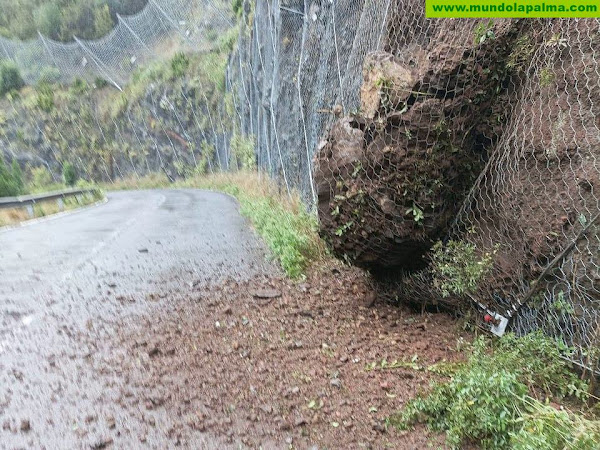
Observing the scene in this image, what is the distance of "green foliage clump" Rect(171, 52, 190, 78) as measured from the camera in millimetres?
32531

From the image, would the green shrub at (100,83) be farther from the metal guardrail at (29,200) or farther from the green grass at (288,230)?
the green grass at (288,230)

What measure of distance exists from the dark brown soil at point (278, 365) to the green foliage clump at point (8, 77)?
146ft

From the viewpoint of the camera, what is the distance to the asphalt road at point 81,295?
2.61 metres

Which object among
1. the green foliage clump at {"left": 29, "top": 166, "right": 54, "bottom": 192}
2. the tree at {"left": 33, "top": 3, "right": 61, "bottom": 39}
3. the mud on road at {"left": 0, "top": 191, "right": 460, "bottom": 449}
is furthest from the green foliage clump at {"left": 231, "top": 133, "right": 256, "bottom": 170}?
the tree at {"left": 33, "top": 3, "right": 61, "bottom": 39}

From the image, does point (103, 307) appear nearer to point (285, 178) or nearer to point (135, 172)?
point (285, 178)

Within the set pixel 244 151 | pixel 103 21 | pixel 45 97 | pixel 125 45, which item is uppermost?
pixel 103 21

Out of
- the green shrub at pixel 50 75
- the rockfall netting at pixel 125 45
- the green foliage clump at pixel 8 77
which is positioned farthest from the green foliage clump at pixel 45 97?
the green foliage clump at pixel 8 77

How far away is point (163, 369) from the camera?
10.4 ft

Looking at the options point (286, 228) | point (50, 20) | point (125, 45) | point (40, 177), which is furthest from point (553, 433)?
point (50, 20)

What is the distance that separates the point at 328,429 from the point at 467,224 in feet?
6.34

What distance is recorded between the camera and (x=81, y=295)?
15.6 ft

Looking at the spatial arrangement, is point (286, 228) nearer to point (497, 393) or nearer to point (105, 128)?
point (497, 393)

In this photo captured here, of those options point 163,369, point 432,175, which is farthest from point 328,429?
point 432,175

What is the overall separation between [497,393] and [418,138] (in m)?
1.92
